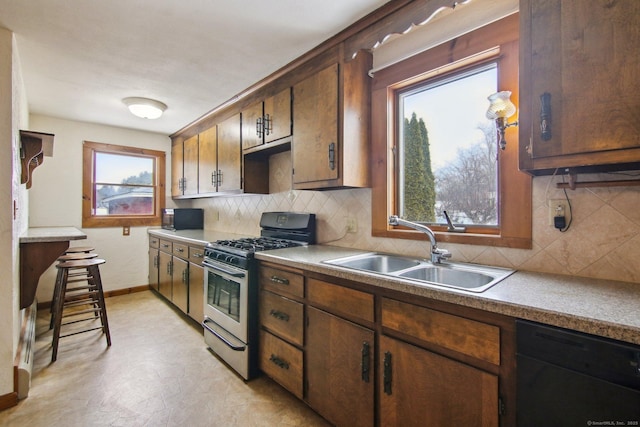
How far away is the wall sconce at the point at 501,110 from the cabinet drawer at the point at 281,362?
1.66 metres

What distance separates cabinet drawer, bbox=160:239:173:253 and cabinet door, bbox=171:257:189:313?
0.19 m

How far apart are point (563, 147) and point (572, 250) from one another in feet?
1.85

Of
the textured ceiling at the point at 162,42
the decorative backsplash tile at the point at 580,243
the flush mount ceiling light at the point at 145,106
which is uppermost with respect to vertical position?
the textured ceiling at the point at 162,42

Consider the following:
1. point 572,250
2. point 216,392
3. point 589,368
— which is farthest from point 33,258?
point 572,250

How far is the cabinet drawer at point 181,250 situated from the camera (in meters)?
3.14

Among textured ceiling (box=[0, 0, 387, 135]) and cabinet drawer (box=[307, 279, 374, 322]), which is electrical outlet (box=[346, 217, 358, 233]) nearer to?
cabinet drawer (box=[307, 279, 374, 322])

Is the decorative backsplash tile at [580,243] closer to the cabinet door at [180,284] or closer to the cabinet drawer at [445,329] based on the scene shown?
the cabinet drawer at [445,329]

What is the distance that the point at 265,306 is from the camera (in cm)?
204

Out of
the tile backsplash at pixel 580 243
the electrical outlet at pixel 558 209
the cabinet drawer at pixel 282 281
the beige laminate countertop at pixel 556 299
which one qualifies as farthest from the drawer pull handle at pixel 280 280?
the electrical outlet at pixel 558 209

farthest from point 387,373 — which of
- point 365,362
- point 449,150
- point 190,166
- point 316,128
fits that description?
point 190,166

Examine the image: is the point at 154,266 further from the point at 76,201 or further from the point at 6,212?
the point at 6,212

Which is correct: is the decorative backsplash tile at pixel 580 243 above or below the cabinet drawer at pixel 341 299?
above

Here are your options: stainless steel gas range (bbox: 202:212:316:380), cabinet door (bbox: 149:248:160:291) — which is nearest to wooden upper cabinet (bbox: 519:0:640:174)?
stainless steel gas range (bbox: 202:212:316:380)

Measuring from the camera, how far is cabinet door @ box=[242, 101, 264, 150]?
2.72 metres
